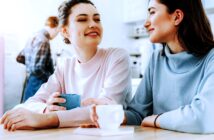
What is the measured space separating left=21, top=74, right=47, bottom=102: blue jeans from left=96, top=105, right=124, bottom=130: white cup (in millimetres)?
2068

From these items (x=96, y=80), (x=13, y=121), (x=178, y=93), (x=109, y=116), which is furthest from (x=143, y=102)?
(x=13, y=121)

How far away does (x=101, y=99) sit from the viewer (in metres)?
1.33

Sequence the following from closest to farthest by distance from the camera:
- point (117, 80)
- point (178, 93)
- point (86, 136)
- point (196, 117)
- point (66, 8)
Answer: point (86, 136) → point (196, 117) → point (178, 93) → point (117, 80) → point (66, 8)

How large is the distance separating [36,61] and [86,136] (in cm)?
220

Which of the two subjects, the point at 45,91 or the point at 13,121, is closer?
the point at 13,121

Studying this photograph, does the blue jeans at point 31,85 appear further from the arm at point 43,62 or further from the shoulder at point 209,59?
the shoulder at point 209,59

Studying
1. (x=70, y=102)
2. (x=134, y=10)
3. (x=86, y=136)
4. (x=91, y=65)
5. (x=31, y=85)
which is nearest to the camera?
(x=86, y=136)

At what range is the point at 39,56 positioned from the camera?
9.75 feet

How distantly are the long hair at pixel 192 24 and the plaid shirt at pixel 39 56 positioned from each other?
1.86 meters

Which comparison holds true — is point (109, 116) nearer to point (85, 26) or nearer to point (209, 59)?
point (209, 59)

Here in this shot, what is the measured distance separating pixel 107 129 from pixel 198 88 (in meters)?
0.40

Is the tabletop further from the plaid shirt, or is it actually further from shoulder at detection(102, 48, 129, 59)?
the plaid shirt

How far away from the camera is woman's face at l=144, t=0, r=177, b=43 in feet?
4.21

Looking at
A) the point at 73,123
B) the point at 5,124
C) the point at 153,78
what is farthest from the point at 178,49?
the point at 5,124
